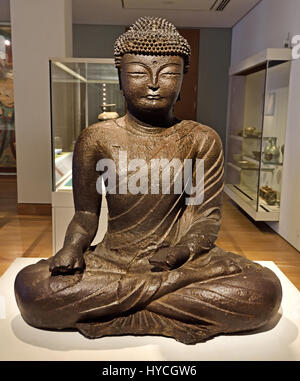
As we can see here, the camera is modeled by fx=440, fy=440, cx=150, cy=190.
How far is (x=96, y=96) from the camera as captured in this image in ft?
13.3

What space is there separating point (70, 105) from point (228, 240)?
2124 mm

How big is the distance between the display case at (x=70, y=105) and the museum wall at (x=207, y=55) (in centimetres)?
374

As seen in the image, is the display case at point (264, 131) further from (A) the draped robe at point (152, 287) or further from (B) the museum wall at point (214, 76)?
(A) the draped robe at point (152, 287)

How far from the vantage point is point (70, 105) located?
13.9ft

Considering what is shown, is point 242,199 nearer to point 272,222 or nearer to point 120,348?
point 272,222

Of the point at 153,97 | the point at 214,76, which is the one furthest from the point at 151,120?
the point at 214,76

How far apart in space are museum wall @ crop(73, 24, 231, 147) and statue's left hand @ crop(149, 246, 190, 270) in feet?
19.8

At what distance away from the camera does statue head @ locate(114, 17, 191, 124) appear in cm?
205

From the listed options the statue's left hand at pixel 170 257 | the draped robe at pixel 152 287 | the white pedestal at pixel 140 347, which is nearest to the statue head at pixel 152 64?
the draped robe at pixel 152 287

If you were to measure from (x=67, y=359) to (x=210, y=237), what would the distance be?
843 mm

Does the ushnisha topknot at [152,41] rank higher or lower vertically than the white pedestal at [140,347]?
higher

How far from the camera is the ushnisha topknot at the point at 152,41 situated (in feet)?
6.71
